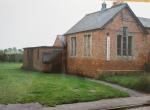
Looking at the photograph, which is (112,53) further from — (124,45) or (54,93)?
(54,93)

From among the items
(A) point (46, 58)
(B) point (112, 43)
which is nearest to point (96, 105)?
(B) point (112, 43)

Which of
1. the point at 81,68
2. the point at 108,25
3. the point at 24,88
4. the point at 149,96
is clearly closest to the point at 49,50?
the point at 81,68

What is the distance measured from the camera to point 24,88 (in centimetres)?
1714

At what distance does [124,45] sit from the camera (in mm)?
24031

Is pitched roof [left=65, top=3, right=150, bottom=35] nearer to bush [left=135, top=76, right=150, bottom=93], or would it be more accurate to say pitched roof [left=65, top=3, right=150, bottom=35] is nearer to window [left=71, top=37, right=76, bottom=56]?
window [left=71, top=37, right=76, bottom=56]

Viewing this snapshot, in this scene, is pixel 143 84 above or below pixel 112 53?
below

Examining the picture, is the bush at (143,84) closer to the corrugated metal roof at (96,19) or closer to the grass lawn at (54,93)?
the grass lawn at (54,93)

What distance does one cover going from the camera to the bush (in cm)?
1820

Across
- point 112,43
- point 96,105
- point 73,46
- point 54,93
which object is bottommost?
point 96,105

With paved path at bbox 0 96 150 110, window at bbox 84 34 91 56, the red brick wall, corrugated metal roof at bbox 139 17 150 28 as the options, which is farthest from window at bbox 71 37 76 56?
paved path at bbox 0 96 150 110

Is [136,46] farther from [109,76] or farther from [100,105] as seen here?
[100,105]

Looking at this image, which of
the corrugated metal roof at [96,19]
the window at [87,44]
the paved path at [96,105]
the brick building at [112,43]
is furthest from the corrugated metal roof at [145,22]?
the paved path at [96,105]

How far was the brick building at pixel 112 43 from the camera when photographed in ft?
75.5

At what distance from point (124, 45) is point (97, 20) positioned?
322cm
